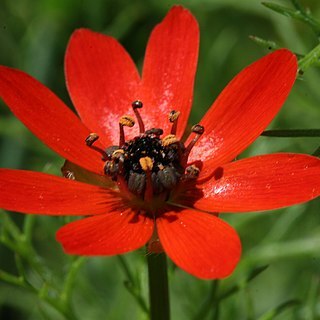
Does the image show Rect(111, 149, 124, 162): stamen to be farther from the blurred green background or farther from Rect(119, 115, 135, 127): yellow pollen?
the blurred green background

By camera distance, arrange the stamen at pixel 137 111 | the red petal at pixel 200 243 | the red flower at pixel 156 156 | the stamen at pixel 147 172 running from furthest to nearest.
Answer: the stamen at pixel 137 111
the stamen at pixel 147 172
the red flower at pixel 156 156
the red petal at pixel 200 243

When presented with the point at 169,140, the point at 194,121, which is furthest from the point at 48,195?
the point at 194,121

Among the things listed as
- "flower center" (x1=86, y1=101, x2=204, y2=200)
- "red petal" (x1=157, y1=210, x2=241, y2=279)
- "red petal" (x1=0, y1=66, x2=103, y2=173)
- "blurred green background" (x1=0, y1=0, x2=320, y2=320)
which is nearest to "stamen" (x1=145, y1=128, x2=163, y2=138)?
"flower center" (x1=86, y1=101, x2=204, y2=200)

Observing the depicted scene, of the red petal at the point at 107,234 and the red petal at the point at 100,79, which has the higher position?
the red petal at the point at 100,79

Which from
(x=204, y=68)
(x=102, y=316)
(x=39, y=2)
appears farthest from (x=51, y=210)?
(x=39, y=2)

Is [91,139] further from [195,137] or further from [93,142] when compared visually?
[195,137]

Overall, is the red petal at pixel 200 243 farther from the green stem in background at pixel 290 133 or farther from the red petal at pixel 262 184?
the green stem in background at pixel 290 133

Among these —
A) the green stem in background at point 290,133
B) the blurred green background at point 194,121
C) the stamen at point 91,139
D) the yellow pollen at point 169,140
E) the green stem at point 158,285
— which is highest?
the green stem in background at point 290,133

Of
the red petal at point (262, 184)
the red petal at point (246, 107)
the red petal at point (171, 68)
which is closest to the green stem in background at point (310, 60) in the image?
the red petal at point (246, 107)

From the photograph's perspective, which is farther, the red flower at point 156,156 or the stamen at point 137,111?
the stamen at point 137,111
